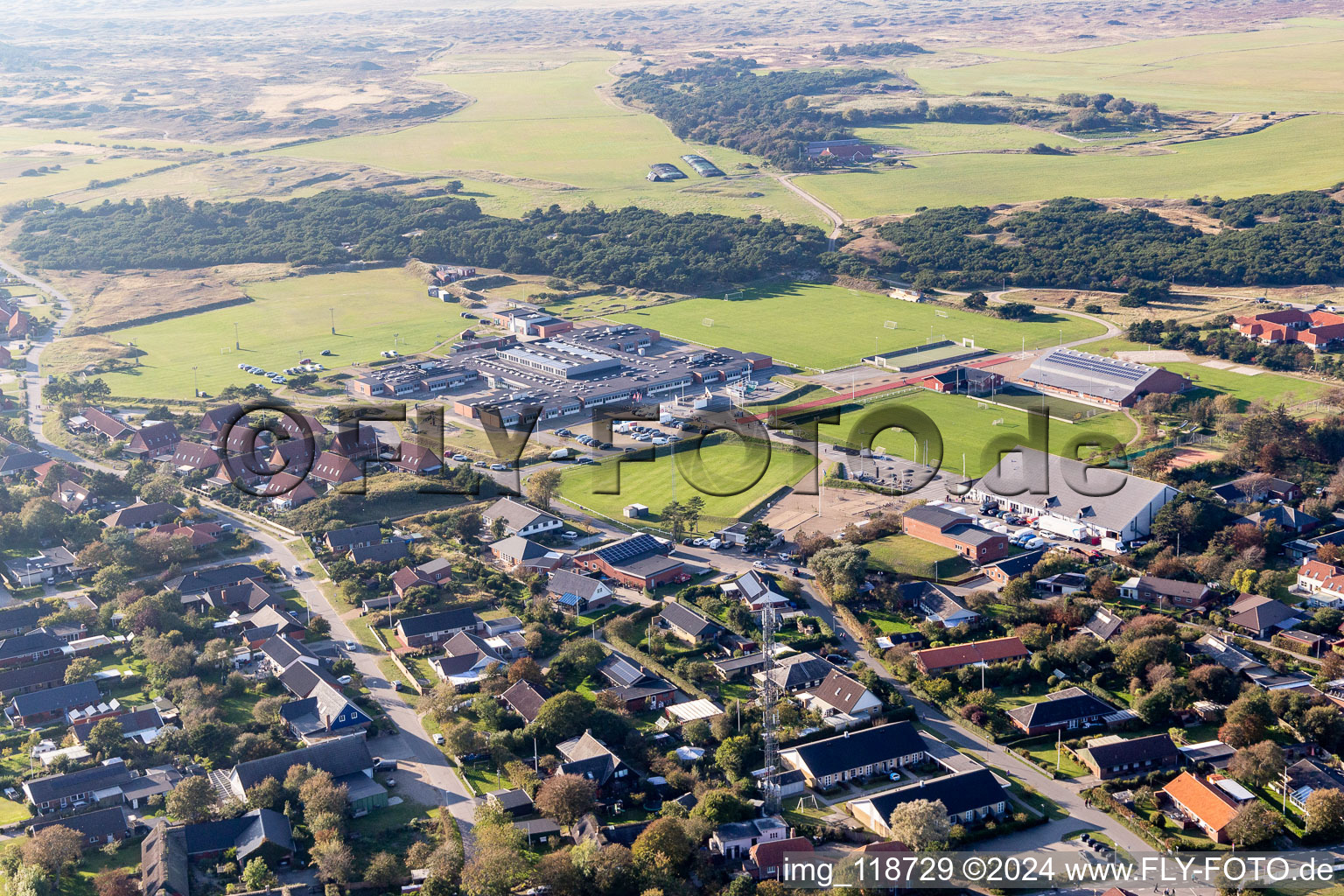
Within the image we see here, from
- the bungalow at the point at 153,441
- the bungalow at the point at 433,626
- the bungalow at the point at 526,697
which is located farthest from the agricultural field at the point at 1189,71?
the bungalow at the point at 526,697

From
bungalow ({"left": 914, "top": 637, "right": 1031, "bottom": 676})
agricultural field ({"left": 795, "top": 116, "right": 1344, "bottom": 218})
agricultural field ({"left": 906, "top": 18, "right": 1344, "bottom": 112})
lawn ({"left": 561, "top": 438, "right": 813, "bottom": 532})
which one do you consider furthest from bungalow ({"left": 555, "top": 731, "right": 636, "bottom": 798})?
agricultural field ({"left": 906, "top": 18, "right": 1344, "bottom": 112})

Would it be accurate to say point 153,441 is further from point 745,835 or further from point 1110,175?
point 1110,175

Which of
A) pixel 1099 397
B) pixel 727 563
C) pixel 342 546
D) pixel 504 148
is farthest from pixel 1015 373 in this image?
pixel 504 148

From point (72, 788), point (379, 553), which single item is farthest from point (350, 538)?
point (72, 788)

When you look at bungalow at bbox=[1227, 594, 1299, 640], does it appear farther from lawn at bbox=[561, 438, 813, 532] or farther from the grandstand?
the grandstand

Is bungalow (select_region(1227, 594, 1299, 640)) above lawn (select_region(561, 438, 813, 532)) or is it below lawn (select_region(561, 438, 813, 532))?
below

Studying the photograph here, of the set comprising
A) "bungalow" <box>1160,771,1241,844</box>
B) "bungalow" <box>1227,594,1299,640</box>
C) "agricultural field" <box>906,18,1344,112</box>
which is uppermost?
"agricultural field" <box>906,18,1344,112</box>
